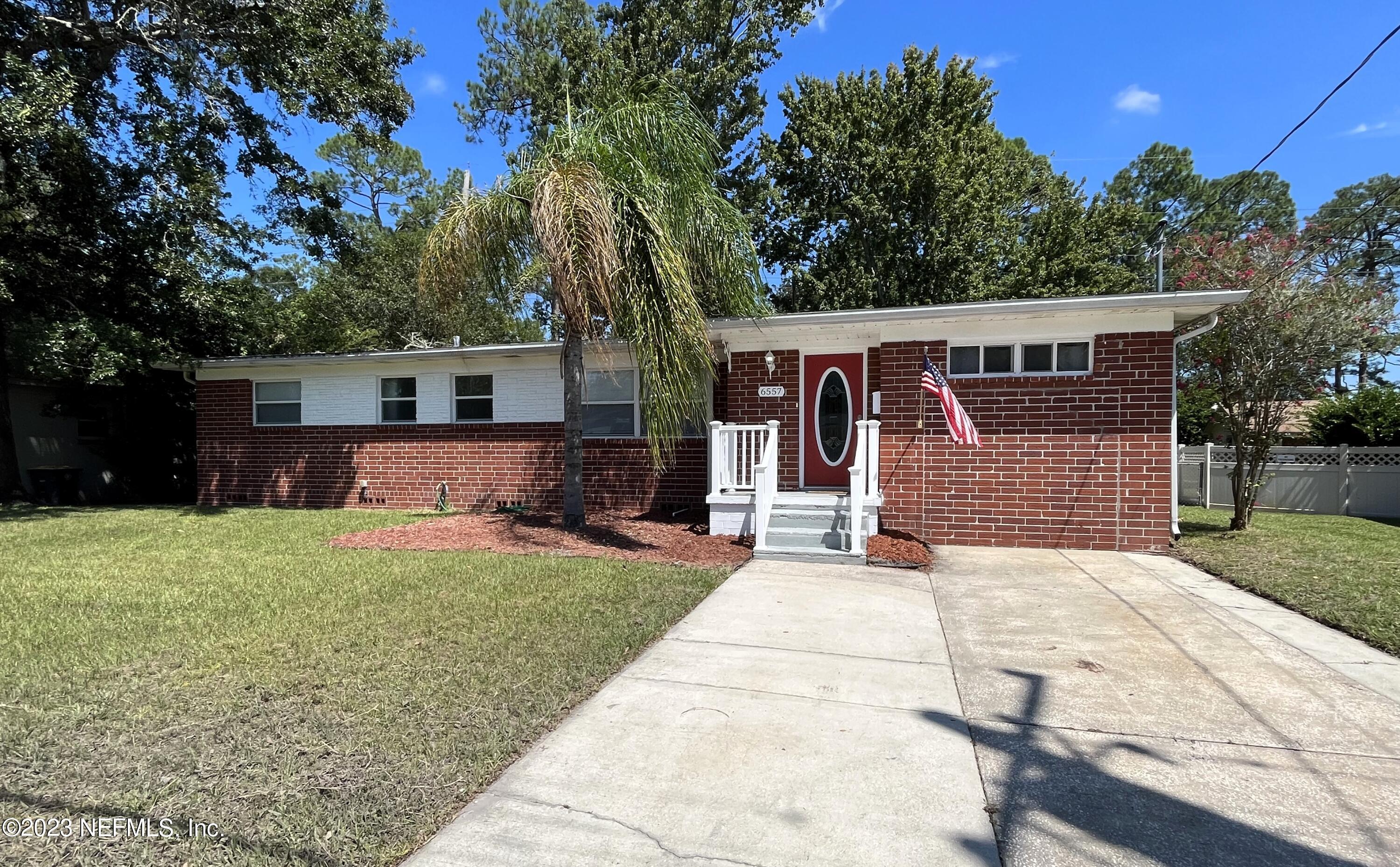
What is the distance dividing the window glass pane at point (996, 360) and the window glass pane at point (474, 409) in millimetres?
8396

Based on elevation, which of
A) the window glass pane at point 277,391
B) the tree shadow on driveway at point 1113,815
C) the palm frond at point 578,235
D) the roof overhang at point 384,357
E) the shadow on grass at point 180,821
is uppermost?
the palm frond at point 578,235

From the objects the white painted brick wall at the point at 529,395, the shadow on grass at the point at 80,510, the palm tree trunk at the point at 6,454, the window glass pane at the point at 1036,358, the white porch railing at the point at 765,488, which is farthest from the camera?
the palm tree trunk at the point at 6,454

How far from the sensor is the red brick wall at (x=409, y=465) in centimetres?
1134

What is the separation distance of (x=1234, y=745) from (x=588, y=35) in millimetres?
20710

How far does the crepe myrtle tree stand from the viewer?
9023mm

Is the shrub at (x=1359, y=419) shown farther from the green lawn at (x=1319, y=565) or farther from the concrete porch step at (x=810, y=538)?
the concrete porch step at (x=810, y=538)

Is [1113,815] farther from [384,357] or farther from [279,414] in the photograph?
[279,414]

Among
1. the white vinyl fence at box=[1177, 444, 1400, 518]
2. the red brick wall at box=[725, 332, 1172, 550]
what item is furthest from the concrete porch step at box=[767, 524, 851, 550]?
the white vinyl fence at box=[1177, 444, 1400, 518]

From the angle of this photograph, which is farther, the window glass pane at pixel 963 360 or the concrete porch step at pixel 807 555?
the window glass pane at pixel 963 360

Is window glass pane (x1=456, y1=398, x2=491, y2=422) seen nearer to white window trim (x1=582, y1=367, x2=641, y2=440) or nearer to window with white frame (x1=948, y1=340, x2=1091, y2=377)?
white window trim (x1=582, y1=367, x2=641, y2=440)

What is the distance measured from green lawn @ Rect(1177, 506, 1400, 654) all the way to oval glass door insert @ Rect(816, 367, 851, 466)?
14.8ft

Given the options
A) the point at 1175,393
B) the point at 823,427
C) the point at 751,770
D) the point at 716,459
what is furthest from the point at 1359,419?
the point at 751,770

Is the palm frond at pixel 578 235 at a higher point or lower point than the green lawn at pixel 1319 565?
higher

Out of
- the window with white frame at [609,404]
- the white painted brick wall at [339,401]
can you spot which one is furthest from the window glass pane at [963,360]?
the white painted brick wall at [339,401]
